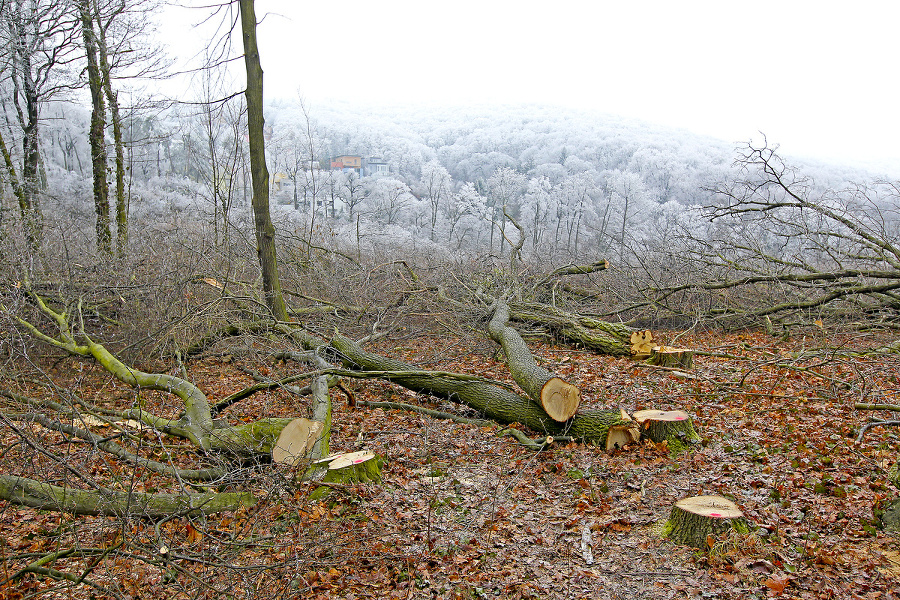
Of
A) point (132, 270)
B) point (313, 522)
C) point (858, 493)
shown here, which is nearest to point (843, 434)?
point (858, 493)

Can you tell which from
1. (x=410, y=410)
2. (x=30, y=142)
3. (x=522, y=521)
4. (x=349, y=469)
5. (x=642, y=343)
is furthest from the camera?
(x=30, y=142)

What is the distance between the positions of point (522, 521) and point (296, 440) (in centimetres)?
182

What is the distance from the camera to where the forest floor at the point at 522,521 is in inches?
112

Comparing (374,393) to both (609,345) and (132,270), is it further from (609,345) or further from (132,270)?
(132,270)

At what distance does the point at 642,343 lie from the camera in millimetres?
7711

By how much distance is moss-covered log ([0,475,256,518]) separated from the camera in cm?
279

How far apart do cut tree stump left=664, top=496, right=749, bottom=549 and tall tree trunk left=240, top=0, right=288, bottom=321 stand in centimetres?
629

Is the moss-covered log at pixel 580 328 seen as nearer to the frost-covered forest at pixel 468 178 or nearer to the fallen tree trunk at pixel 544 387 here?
the fallen tree trunk at pixel 544 387

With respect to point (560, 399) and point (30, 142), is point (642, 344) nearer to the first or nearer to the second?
point (560, 399)

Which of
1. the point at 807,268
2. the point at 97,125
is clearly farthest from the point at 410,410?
the point at 97,125

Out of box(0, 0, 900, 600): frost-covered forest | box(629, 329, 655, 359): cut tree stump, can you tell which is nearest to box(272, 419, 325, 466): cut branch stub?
box(0, 0, 900, 600): frost-covered forest

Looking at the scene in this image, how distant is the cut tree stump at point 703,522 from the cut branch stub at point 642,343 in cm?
447

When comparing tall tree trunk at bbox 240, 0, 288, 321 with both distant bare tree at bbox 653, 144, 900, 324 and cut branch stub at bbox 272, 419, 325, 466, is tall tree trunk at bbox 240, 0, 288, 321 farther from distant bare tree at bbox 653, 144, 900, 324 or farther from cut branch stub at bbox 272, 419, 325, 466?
distant bare tree at bbox 653, 144, 900, 324

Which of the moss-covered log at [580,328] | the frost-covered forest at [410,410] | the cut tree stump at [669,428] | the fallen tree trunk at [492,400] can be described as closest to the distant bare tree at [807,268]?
the frost-covered forest at [410,410]
